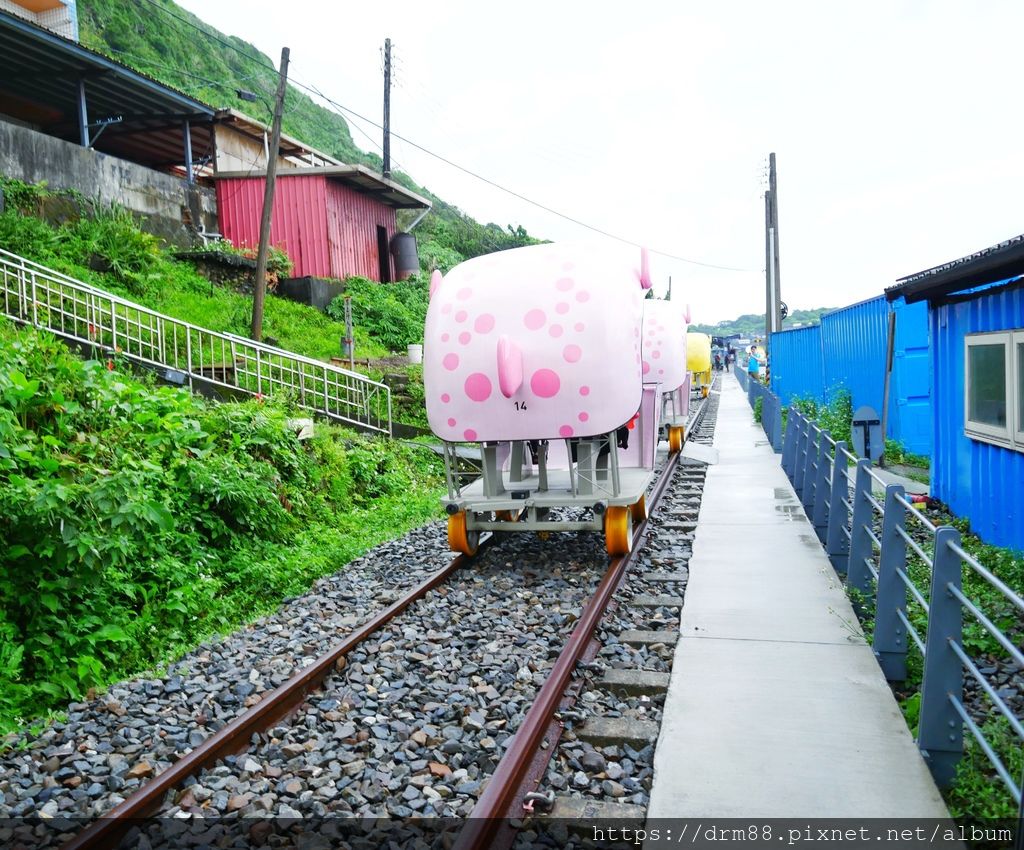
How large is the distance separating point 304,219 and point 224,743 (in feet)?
78.3

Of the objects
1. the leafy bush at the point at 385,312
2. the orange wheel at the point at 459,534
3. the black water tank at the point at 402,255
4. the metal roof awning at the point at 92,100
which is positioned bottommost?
the orange wheel at the point at 459,534

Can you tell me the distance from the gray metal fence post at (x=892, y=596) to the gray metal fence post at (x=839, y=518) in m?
2.28

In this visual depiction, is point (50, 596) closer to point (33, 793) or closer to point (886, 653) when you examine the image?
point (33, 793)

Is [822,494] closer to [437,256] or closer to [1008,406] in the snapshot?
[1008,406]

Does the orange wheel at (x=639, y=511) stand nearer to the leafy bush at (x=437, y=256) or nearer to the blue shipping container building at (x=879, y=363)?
the blue shipping container building at (x=879, y=363)

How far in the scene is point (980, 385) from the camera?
28.1 ft

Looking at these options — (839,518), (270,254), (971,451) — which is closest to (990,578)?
(839,518)

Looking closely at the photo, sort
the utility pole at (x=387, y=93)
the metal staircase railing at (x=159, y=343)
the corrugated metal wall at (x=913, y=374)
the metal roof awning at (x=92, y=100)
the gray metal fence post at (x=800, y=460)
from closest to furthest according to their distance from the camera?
the metal staircase railing at (x=159, y=343) → the gray metal fence post at (x=800, y=460) → the corrugated metal wall at (x=913, y=374) → the metal roof awning at (x=92, y=100) → the utility pole at (x=387, y=93)

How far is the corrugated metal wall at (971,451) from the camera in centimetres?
751

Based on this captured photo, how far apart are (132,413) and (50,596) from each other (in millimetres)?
3320

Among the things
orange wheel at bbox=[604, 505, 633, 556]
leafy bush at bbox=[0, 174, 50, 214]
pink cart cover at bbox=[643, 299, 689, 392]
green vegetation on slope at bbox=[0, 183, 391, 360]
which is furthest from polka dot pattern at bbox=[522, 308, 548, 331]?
leafy bush at bbox=[0, 174, 50, 214]

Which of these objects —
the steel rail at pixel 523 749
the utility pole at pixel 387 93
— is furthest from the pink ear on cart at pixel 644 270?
the utility pole at pixel 387 93

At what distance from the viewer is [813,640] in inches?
224

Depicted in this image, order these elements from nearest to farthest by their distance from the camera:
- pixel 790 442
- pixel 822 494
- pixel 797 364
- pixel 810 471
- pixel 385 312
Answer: pixel 822 494, pixel 810 471, pixel 790 442, pixel 385 312, pixel 797 364
